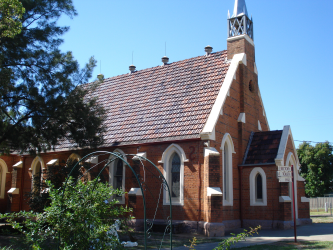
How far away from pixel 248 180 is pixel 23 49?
12661 mm

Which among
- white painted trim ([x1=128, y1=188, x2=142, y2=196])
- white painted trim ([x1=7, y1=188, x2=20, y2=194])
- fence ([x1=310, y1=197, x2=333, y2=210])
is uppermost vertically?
white painted trim ([x1=128, y1=188, x2=142, y2=196])

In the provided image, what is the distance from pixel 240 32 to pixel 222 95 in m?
5.66

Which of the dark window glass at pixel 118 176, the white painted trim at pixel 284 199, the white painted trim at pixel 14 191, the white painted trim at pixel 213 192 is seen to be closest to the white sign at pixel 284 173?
the white painted trim at pixel 213 192

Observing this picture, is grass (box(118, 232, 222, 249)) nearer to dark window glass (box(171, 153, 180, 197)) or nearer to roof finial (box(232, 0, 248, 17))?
dark window glass (box(171, 153, 180, 197))

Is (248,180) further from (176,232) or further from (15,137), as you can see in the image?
(15,137)

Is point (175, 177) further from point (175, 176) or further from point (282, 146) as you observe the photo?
point (282, 146)

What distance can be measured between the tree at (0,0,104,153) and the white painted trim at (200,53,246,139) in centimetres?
583

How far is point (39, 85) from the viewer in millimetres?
14656

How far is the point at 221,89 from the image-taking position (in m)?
18.5

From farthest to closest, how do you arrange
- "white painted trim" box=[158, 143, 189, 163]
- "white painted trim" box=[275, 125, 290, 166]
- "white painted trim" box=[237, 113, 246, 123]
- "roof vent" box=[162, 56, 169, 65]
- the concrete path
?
"roof vent" box=[162, 56, 169, 65] < "white painted trim" box=[237, 113, 246, 123] < "white painted trim" box=[275, 125, 290, 166] < "white painted trim" box=[158, 143, 189, 163] < the concrete path

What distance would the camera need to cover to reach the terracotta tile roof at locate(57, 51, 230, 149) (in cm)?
1781

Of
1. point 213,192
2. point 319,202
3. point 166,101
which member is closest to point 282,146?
point 213,192

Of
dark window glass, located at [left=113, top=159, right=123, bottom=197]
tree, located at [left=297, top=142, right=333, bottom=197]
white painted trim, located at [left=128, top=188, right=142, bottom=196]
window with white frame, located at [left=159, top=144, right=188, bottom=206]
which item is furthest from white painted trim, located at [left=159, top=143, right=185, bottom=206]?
tree, located at [left=297, top=142, right=333, bottom=197]

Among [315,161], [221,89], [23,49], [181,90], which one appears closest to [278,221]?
[221,89]
